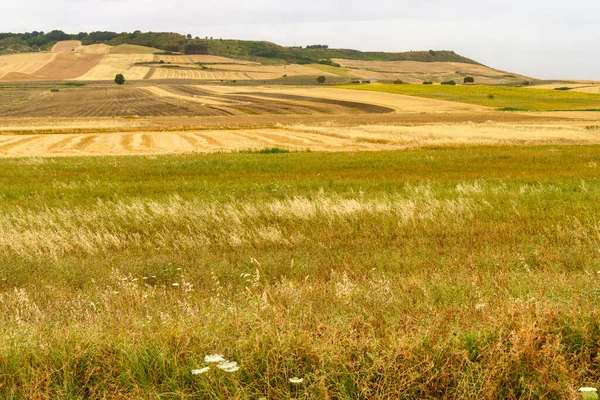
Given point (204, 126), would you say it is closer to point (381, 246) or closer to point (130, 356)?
point (381, 246)

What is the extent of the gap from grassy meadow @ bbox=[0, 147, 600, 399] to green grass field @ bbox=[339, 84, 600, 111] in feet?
295

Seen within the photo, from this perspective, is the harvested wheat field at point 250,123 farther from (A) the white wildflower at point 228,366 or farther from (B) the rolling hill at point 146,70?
(B) the rolling hill at point 146,70

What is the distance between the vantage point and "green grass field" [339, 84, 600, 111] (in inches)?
3816

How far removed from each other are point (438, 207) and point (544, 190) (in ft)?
13.8

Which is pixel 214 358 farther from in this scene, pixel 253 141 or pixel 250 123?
pixel 250 123

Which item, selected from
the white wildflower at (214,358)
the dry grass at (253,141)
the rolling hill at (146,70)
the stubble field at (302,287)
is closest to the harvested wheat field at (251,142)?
the dry grass at (253,141)

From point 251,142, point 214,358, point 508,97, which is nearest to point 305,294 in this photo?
point 214,358

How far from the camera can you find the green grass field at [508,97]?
318ft

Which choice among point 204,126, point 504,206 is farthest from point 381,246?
point 204,126

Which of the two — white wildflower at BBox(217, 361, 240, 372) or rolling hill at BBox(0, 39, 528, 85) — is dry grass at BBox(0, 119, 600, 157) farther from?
rolling hill at BBox(0, 39, 528, 85)

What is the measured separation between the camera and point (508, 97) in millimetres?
110125

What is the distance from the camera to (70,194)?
15.3m

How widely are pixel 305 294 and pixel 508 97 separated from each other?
115466mm

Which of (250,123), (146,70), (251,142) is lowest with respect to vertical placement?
(251,142)
